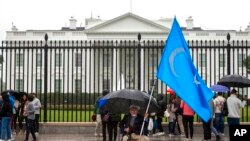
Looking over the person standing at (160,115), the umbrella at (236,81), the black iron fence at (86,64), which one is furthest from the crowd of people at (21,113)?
the umbrella at (236,81)

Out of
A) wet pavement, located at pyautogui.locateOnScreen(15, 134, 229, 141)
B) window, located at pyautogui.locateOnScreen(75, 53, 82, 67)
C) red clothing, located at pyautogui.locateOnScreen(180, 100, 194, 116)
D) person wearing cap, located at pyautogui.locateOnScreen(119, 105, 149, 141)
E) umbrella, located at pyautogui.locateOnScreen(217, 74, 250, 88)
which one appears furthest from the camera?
window, located at pyautogui.locateOnScreen(75, 53, 82, 67)

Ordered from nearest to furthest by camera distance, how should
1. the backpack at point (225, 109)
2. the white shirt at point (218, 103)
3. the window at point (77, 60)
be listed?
the backpack at point (225, 109) → the white shirt at point (218, 103) → the window at point (77, 60)

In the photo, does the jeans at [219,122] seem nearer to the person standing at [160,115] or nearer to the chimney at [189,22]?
the person standing at [160,115]

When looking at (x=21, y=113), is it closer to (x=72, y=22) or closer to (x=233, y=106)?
(x=233, y=106)

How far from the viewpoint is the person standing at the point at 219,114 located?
15.5 m

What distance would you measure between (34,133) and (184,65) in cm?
686

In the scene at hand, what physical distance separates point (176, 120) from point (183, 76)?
25.3 ft

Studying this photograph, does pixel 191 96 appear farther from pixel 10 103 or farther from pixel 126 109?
pixel 10 103

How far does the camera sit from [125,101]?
11.9 m

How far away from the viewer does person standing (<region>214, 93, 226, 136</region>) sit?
1546 cm

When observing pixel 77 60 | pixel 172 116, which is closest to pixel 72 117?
pixel 77 60

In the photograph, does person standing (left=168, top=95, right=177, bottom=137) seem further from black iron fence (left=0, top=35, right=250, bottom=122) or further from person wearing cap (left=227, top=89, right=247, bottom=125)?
person wearing cap (left=227, top=89, right=247, bottom=125)

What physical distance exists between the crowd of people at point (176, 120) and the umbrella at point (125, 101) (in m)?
0.26

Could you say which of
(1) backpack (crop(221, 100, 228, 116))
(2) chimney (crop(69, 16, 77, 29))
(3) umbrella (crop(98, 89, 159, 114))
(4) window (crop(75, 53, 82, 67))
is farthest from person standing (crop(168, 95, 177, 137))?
(2) chimney (crop(69, 16, 77, 29))
